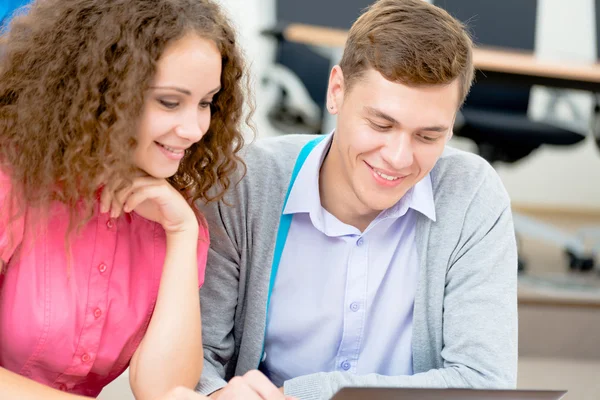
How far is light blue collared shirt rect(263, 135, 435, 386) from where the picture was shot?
4.84ft

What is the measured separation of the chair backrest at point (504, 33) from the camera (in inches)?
161

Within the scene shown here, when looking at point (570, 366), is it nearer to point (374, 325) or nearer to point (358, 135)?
point (374, 325)

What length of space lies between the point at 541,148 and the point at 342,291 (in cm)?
302

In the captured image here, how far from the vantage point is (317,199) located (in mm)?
1485

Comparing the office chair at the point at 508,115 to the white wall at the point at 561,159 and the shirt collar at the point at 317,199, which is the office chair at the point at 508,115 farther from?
the shirt collar at the point at 317,199

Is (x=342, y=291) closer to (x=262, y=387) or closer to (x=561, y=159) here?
(x=262, y=387)

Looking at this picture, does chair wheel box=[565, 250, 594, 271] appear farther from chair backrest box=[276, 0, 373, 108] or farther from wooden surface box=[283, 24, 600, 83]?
chair backrest box=[276, 0, 373, 108]

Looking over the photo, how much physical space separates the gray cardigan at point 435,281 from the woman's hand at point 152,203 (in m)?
0.16

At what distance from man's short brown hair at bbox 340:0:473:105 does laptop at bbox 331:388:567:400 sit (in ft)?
1.87

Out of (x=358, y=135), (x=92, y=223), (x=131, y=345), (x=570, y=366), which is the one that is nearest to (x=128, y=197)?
(x=92, y=223)

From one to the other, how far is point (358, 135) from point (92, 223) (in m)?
0.46

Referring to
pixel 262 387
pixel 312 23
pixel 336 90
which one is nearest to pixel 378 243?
pixel 336 90

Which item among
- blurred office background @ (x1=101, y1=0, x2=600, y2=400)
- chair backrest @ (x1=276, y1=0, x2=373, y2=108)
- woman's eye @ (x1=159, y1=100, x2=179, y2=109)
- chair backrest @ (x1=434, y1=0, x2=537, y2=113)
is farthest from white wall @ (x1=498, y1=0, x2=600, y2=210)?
woman's eye @ (x1=159, y1=100, x2=179, y2=109)

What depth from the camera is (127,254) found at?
129cm
